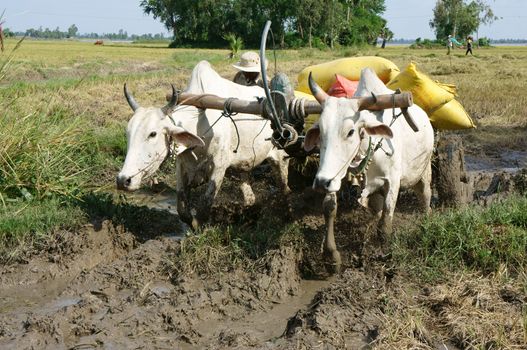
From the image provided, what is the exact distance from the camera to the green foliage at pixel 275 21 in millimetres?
51750

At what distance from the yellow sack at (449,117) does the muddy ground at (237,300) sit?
150 centimetres

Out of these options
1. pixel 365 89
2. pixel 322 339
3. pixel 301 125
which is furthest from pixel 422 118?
pixel 322 339

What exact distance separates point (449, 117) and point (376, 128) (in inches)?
84.3

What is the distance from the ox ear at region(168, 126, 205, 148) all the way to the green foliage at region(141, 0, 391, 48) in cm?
4408

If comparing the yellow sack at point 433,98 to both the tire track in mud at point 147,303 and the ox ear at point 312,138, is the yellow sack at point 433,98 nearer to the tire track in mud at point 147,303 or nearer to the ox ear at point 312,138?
the ox ear at point 312,138

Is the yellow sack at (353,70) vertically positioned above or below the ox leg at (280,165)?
above

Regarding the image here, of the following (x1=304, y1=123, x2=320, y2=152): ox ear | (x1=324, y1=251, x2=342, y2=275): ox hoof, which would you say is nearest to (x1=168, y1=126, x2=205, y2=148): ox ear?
(x1=304, y1=123, x2=320, y2=152): ox ear

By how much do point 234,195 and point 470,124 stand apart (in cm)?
253

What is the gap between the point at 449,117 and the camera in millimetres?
6734

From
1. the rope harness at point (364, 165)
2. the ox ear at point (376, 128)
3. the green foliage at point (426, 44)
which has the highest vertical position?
the ox ear at point (376, 128)

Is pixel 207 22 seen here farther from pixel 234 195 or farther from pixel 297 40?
pixel 234 195

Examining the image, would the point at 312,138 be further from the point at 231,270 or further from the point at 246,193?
the point at 246,193

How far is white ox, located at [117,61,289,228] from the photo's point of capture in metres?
5.43

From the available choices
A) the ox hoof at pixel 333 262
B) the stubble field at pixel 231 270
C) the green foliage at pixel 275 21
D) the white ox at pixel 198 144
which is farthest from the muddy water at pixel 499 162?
the green foliage at pixel 275 21
